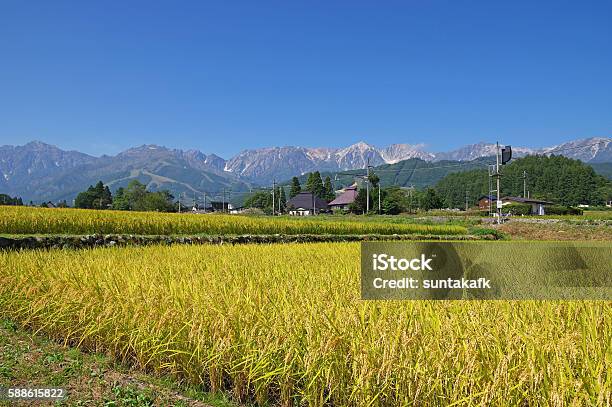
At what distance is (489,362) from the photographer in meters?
2.78

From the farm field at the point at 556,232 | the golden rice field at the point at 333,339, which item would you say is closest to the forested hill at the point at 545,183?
the farm field at the point at 556,232

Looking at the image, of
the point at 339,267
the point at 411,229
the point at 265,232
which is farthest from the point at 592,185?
the point at 339,267

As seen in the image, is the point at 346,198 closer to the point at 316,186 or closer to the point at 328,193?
the point at 328,193

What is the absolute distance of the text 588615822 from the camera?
3.73 m

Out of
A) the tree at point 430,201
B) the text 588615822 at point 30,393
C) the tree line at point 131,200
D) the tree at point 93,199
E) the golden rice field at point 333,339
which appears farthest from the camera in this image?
the tree at point 430,201

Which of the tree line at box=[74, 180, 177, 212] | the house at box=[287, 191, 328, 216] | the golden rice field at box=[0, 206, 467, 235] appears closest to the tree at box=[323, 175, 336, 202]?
the house at box=[287, 191, 328, 216]

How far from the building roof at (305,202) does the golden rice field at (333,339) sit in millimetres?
85494

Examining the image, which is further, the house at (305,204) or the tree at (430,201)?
the tree at (430,201)

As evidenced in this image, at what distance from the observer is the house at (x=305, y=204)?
90000 mm

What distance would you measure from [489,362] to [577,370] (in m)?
0.48

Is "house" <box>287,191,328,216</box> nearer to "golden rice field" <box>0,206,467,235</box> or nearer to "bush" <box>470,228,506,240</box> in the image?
"bush" <box>470,228,506,240</box>

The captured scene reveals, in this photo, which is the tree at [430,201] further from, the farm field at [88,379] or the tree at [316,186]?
the farm field at [88,379]

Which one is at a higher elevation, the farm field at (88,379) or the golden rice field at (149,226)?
the golden rice field at (149,226)

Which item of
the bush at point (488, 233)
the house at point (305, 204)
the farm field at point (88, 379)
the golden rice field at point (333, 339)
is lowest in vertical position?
the bush at point (488, 233)
